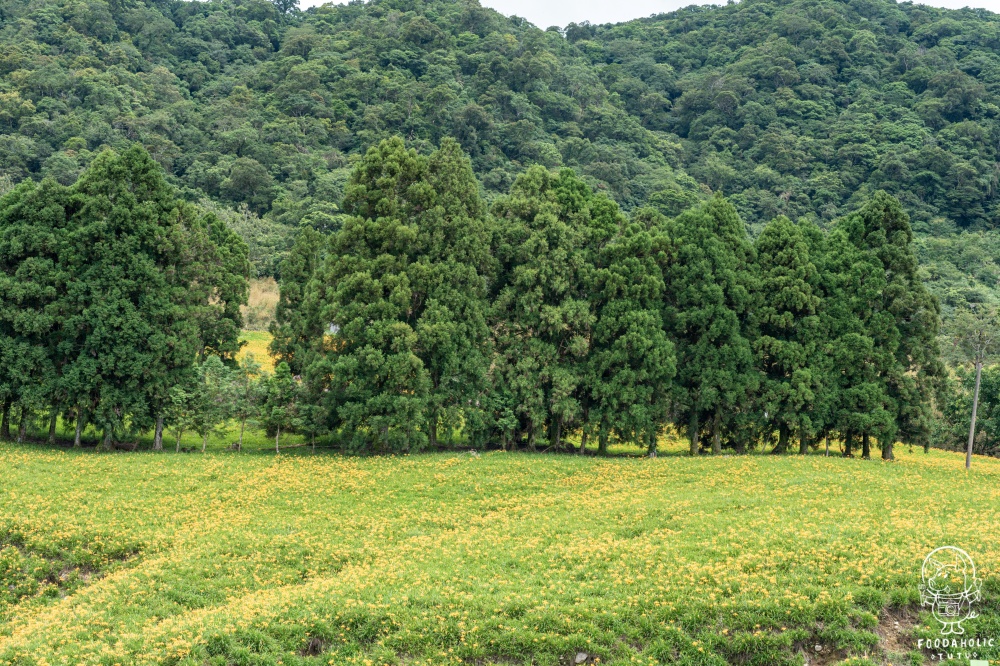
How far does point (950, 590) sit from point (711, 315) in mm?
20246

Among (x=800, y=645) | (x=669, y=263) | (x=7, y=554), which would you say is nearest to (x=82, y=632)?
(x=7, y=554)

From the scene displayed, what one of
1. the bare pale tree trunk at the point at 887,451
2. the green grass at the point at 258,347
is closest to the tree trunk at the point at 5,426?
the green grass at the point at 258,347

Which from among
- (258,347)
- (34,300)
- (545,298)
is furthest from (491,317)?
(258,347)

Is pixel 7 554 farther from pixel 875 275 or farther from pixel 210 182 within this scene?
pixel 210 182

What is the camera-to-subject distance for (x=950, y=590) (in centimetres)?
1658

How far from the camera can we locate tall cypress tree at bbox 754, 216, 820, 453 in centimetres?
3575

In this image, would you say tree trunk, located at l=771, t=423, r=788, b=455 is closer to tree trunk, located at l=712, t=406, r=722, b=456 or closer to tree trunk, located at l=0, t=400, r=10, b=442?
tree trunk, located at l=712, t=406, r=722, b=456

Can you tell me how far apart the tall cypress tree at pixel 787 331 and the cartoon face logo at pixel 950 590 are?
717 inches

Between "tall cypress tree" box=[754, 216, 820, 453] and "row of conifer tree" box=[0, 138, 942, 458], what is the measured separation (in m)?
0.11

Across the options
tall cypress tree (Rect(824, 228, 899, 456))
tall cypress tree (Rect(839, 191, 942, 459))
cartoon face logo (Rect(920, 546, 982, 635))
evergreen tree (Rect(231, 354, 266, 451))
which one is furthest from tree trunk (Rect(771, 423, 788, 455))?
evergreen tree (Rect(231, 354, 266, 451))

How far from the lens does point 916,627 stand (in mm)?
15656

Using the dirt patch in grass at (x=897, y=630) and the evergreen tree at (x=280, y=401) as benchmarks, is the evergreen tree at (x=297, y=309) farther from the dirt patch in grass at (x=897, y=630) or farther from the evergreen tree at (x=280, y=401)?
the dirt patch in grass at (x=897, y=630)

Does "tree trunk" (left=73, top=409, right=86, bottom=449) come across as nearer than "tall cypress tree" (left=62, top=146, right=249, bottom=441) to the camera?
No

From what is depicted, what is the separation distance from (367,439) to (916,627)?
23.5m
